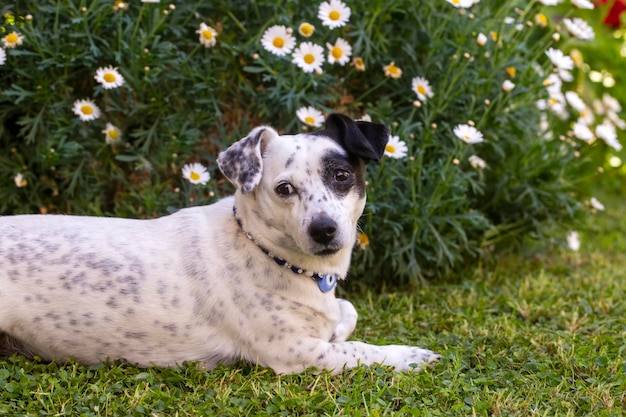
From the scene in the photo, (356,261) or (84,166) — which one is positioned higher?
(84,166)

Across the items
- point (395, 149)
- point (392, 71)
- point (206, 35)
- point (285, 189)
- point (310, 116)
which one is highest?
point (206, 35)

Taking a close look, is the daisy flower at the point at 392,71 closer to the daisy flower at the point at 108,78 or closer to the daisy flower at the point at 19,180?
the daisy flower at the point at 108,78

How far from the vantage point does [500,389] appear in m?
3.32

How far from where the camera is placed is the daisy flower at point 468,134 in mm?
4562

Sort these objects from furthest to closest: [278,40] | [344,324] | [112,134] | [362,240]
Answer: [362,240] → [112,134] → [278,40] → [344,324]

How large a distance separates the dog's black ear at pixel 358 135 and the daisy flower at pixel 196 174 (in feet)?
3.76

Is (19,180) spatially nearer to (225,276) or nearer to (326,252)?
(225,276)

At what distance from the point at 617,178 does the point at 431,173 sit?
3.86 metres

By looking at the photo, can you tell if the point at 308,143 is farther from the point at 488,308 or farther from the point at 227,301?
the point at 488,308

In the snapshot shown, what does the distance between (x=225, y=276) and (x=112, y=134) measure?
1489 mm

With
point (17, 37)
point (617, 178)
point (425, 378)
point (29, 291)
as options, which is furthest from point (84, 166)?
point (617, 178)

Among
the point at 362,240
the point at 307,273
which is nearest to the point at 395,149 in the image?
the point at 362,240

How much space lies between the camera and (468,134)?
4.59 m

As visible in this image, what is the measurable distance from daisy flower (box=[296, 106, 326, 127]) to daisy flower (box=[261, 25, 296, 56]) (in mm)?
350
